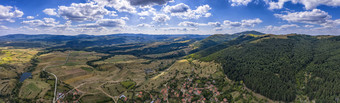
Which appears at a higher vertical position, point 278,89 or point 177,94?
point 278,89

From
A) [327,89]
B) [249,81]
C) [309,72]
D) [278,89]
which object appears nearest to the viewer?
[327,89]

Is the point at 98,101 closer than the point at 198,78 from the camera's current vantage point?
Yes

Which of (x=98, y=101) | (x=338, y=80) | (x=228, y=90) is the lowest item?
(x=98, y=101)

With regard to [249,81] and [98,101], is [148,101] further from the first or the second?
[249,81]

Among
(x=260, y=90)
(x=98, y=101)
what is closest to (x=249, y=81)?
(x=260, y=90)

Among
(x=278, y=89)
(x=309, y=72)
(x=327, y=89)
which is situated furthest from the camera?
(x=309, y=72)

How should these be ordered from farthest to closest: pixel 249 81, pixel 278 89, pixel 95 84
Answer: pixel 95 84 → pixel 249 81 → pixel 278 89

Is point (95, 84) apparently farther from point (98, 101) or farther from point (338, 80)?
point (338, 80)

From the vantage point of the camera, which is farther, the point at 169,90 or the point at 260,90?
the point at 169,90

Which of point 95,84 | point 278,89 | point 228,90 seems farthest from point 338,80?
point 95,84

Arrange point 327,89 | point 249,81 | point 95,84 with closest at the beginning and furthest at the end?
point 327,89 < point 249,81 < point 95,84
